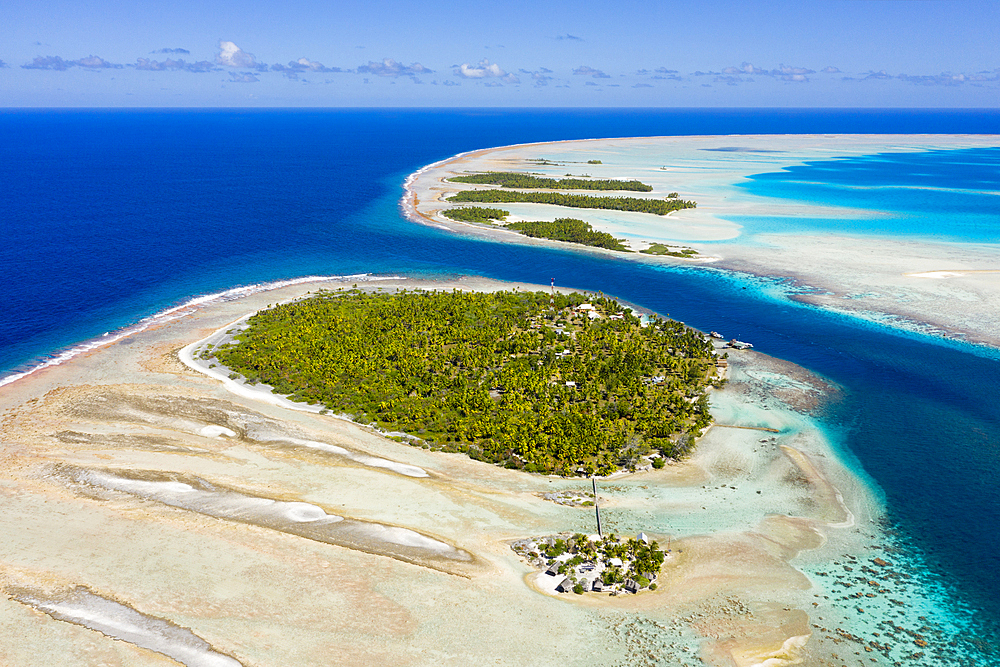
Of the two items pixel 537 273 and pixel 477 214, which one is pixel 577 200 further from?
pixel 537 273

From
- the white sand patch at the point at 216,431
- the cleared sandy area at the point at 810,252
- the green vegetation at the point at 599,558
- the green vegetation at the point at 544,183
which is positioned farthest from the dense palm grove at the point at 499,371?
the green vegetation at the point at 544,183

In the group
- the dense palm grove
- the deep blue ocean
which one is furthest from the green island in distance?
the dense palm grove

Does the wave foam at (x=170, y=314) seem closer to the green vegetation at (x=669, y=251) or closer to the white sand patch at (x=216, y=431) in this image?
the white sand patch at (x=216, y=431)

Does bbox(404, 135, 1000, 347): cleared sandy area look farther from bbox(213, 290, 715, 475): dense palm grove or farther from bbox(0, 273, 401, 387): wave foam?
bbox(0, 273, 401, 387): wave foam

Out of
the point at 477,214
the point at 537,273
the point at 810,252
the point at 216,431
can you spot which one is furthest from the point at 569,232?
the point at 216,431

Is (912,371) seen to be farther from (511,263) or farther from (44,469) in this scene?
(44,469)

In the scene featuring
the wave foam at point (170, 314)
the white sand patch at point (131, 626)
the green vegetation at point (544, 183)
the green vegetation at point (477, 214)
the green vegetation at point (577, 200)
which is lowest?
the white sand patch at point (131, 626)
